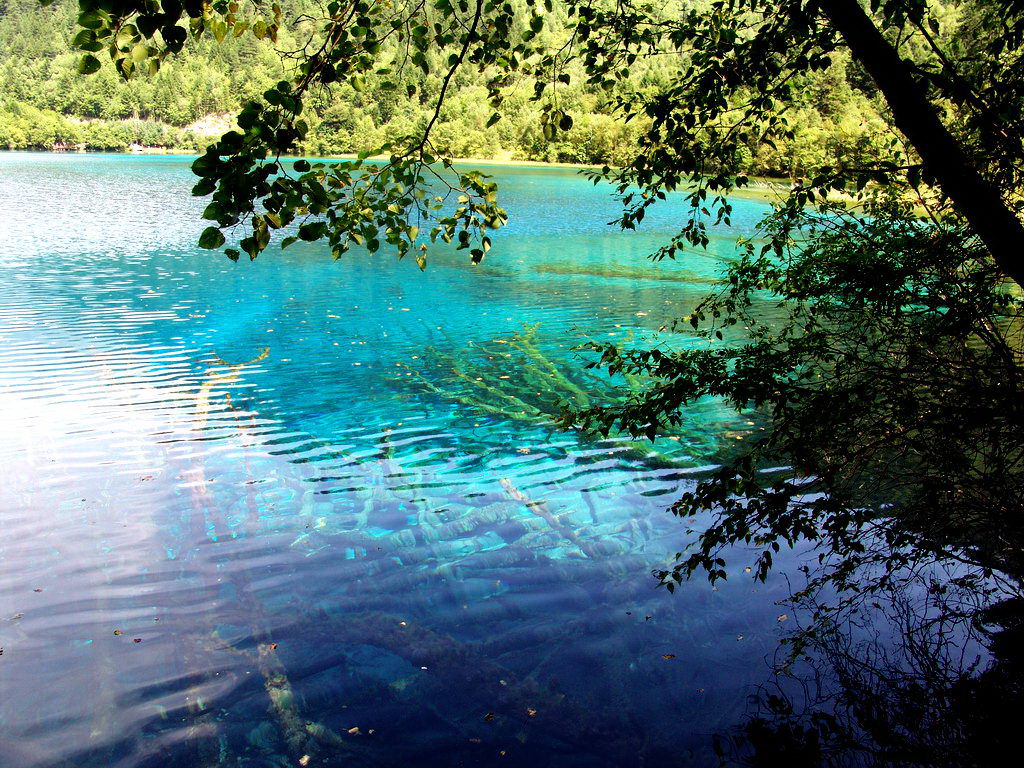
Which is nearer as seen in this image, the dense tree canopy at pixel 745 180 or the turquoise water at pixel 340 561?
the dense tree canopy at pixel 745 180

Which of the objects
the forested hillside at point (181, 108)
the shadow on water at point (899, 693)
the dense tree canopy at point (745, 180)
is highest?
the forested hillside at point (181, 108)

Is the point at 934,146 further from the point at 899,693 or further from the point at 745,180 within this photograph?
the point at 899,693

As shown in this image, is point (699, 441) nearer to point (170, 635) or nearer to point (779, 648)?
point (779, 648)

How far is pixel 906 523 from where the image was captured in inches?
201

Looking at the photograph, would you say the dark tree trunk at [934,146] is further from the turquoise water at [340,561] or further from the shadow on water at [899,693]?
the turquoise water at [340,561]

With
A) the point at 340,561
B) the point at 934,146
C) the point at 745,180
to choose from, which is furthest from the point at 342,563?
the point at 934,146

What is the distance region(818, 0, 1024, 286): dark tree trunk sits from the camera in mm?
3225

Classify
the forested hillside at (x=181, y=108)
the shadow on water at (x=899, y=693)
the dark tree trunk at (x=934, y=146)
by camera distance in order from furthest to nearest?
the forested hillside at (x=181, y=108)
the shadow on water at (x=899, y=693)
the dark tree trunk at (x=934, y=146)

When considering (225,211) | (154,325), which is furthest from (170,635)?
(154,325)

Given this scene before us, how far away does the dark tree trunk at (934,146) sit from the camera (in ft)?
10.6

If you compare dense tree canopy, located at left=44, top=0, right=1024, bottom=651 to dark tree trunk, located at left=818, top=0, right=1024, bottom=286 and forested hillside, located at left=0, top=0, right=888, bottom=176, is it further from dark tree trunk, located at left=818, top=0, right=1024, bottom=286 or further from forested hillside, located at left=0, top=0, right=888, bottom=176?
forested hillside, located at left=0, top=0, right=888, bottom=176

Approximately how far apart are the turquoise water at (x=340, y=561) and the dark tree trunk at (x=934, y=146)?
11.9ft

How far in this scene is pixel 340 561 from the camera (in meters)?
7.14

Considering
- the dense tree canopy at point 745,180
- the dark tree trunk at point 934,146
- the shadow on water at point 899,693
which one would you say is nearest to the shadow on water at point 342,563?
the shadow on water at point 899,693
